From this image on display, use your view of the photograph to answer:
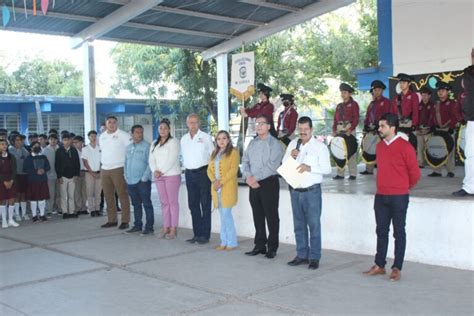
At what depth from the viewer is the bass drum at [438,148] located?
9.57m

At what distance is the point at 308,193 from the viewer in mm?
6402

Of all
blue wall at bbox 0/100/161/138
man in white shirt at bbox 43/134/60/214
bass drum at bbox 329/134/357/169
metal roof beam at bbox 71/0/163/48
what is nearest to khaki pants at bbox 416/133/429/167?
bass drum at bbox 329/134/357/169

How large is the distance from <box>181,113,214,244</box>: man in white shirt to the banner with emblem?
1.88 meters

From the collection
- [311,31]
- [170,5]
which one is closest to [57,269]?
[170,5]

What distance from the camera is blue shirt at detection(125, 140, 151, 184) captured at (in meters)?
9.09

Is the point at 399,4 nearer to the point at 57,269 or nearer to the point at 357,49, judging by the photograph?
the point at 57,269

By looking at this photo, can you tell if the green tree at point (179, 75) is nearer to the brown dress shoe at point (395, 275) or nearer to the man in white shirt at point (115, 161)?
the man in white shirt at point (115, 161)

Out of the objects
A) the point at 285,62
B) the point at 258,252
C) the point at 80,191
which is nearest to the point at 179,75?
the point at 285,62

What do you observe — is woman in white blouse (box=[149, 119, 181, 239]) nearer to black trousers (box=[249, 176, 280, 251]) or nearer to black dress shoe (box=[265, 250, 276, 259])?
black trousers (box=[249, 176, 280, 251])

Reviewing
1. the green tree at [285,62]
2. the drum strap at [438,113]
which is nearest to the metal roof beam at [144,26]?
the green tree at [285,62]

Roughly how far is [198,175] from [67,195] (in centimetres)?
439

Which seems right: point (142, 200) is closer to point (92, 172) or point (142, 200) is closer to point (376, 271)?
point (92, 172)

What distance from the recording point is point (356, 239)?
7.30 metres

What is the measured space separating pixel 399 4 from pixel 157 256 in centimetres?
886
